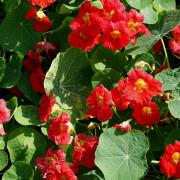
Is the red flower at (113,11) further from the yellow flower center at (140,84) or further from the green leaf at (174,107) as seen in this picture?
the green leaf at (174,107)

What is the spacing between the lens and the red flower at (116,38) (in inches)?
89.1

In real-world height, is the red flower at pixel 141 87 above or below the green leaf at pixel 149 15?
below

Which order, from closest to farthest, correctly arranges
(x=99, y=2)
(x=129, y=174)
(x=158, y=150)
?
(x=129, y=174) < (x=158, y=150) < (x=99, y=2)

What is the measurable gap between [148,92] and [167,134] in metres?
0.26

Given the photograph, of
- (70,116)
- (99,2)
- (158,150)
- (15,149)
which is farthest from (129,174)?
(99,2)

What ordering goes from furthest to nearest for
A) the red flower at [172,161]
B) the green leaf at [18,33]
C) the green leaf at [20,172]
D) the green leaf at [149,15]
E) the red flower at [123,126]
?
the green leaf at [18,33] → the green leaf at [149,15] → the green leaf at [20,172] → the red flower at [123,126] → the red flower at [172,161]

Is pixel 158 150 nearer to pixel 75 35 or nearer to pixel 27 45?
pixel 75 35

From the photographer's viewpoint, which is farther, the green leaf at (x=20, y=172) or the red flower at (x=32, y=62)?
the red flower at (x=32, y=62)

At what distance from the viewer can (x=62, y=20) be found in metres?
2.66

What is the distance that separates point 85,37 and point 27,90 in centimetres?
42

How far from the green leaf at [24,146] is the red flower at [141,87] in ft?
1.64

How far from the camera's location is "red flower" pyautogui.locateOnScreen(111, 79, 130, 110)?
7.18 ft

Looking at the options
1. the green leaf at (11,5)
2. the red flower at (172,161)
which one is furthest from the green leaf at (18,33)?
the red flower at (172,161)

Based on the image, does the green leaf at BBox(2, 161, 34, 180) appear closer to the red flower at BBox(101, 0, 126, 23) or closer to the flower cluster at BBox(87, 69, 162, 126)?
the flower cluster at BBox(87, 69, 162, 126)
